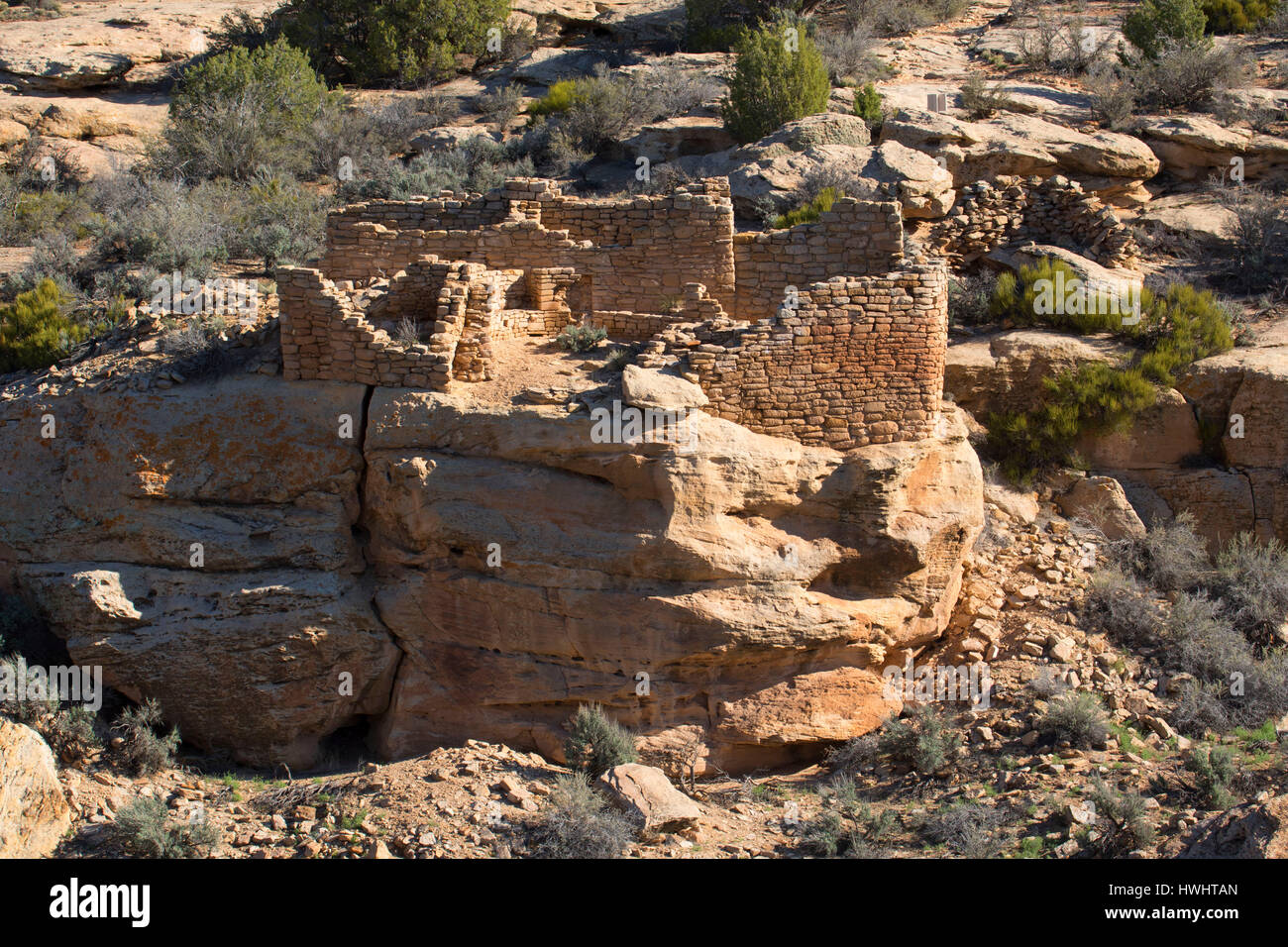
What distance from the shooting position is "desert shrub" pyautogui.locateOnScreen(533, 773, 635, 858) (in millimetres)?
8102

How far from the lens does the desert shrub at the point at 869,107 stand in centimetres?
1686

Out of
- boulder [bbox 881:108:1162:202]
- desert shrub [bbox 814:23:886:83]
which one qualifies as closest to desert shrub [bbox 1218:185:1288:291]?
boulder [bbox 881:108:1162:202]

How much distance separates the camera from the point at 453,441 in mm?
9938

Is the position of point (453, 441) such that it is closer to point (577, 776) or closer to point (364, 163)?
point (577, 776)

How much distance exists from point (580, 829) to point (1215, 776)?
4.46m

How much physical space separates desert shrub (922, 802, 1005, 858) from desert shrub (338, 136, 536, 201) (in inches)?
409

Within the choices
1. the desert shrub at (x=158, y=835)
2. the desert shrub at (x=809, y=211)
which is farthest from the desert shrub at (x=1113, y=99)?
the desert shrub at (x=158, y=835)

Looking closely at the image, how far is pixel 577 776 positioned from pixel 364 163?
39.3 ft

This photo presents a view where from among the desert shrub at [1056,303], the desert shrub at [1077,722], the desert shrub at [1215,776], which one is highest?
the desert shrub at [1056,303]

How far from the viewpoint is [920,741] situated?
9.35 meters

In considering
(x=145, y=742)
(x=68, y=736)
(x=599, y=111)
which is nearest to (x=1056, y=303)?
(x=599, y=111)

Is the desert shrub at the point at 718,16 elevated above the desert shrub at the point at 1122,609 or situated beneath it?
elevated above

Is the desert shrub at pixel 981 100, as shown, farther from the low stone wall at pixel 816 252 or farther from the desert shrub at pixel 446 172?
the low stone wall at pixel 816 252

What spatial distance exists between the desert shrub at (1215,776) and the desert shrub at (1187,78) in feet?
40.2
